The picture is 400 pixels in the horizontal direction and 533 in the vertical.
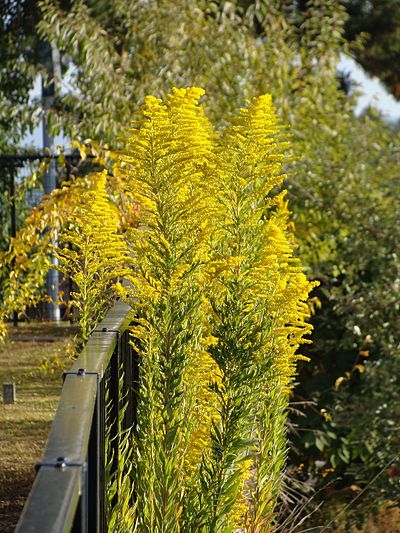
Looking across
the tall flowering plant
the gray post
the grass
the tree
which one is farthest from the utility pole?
the tall flowering plant

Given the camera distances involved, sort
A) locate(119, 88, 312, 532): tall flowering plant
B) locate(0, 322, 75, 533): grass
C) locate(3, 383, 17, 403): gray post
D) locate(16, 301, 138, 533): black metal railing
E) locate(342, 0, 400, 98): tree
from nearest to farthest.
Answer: locate(16, 301, 138, 533): black metal railing, locate(119, 88, 312, 532): tall flowering plant, locate(0, 322, 75, 533): grass, locate(3, 383, 17, 403): gray post, locate(342, 0, 400, 98): tree

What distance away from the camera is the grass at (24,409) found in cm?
548

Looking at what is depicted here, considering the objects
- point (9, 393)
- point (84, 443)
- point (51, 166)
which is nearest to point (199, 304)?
point (84, 443)

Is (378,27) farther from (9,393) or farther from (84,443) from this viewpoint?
(84,443)

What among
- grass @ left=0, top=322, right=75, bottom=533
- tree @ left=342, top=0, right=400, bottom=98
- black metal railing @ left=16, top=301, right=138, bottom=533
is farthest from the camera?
tree @ left=342, top=0, right=400, bottom=98

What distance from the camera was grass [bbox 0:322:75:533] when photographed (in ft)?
18.0

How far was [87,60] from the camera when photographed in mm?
10125

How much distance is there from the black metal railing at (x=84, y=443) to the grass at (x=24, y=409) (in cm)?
192

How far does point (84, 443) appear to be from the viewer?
1800mm

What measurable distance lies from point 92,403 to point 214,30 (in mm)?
8252

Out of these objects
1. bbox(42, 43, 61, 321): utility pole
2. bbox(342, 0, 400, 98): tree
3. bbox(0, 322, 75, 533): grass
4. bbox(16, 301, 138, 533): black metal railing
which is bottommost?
bbox(0, 322, 75, 533): grass

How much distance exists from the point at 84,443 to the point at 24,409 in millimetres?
5788

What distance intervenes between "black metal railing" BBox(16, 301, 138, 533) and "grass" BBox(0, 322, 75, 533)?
→ 6.29 feet

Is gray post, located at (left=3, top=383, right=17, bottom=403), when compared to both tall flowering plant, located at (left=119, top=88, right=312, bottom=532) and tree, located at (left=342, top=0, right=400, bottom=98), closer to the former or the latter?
tall flowering plant, located at (left=119, top=88, right=312, bottom=532)
